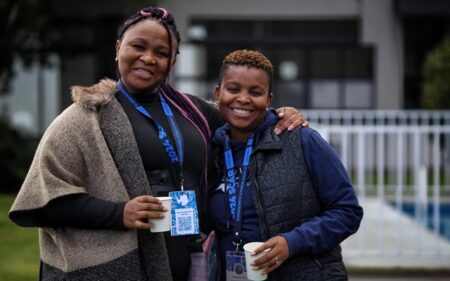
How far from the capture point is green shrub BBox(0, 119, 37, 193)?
10859 mm

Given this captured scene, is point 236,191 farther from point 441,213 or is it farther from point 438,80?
point 438,80

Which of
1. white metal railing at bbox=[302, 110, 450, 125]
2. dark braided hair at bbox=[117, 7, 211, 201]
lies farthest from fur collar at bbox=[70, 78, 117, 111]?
white metal railing at bbox=[302, 110, 450, 125]

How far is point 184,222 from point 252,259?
0.91ft

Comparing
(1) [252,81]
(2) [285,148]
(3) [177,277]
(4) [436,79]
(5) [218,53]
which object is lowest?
(3) [177,277]

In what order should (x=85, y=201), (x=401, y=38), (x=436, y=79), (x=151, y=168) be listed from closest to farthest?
(x=85, y=201) < (x=151, y=168) < (x=436, y=79) < (x=401, y=38)

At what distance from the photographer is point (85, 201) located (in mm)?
2279

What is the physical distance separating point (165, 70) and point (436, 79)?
970 cm

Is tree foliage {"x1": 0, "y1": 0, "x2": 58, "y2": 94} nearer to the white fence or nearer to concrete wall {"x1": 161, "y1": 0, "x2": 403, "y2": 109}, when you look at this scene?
concrete wall {"x1": 161, "y1": 0, "x2": 403, "y2": 109}

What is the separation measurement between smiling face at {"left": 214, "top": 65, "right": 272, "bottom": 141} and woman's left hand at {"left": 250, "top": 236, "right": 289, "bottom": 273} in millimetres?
470

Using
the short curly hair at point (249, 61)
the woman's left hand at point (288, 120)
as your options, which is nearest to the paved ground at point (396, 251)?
the woman's left hand at point (288, 120)

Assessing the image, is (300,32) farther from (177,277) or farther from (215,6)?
(177,277)

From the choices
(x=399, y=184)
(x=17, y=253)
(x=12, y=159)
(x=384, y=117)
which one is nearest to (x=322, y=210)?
(x=17, y=253)

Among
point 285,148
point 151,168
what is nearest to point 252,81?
point 285,148

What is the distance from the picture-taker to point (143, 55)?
97.9 inches
